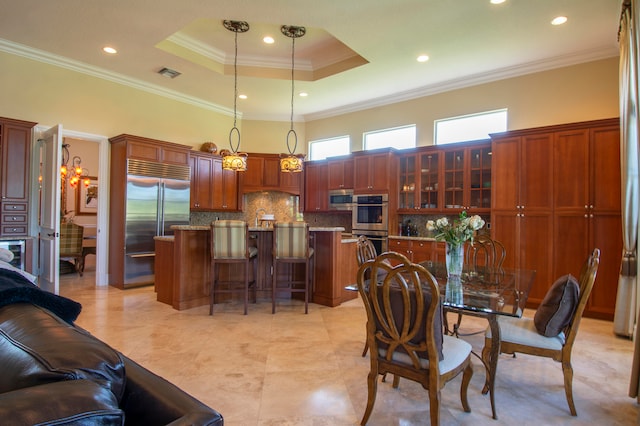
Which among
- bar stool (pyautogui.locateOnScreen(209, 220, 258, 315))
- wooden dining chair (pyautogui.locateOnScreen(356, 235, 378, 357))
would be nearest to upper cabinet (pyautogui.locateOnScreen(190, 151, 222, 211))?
bar stool (pyautogui.locateOnScreen(209, 220, 258, 315))

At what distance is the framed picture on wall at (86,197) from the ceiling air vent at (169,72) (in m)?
4.52

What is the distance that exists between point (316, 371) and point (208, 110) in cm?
579

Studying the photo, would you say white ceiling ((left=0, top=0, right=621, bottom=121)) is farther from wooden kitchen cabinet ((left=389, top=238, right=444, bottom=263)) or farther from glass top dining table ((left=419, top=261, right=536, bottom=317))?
glass top dining table ((left=419, top=261, right=536, bottom=317))

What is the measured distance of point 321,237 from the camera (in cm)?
452

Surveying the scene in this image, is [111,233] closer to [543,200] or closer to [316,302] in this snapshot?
[316,302]

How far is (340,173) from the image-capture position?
21.8 feet

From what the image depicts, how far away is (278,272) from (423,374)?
3068 mm

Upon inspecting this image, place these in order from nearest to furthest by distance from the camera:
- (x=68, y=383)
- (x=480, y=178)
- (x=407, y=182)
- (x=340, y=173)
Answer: (x=68, y=383) → (x=480, y=178) → (x=407, y=182) → (x=340, y=173)

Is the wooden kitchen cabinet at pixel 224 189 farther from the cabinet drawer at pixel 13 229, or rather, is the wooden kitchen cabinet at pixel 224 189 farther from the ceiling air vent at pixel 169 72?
the cabinet drawer at pixel 13 229

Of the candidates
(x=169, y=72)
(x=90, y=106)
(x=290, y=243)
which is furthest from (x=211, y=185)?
(x=290, y=243)

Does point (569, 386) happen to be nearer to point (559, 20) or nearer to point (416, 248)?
point (416, 248)

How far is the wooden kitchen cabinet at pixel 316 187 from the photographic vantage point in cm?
691

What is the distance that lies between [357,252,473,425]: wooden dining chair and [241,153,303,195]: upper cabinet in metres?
5.41

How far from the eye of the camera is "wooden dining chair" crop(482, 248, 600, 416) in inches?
80.4
